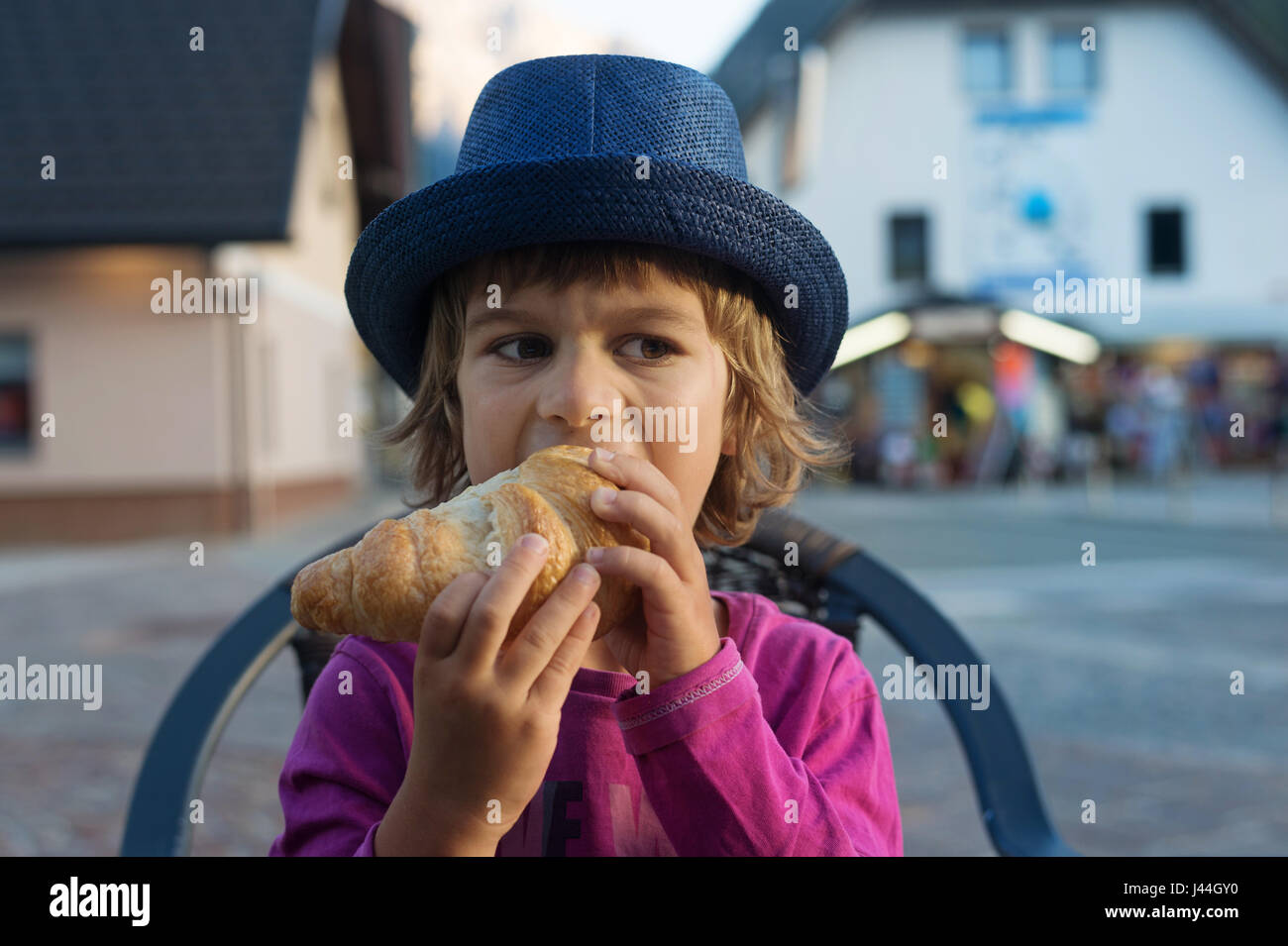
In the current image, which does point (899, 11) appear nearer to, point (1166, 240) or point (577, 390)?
point (1166, 240)

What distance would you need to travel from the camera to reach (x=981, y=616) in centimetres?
842

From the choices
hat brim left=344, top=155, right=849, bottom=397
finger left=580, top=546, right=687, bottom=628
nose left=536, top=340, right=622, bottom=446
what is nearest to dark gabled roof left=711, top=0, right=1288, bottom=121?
hat brim left=344, top=155, right=849, bottom=397

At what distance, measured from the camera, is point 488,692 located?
106 cm

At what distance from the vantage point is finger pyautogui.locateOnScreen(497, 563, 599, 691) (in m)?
1.05

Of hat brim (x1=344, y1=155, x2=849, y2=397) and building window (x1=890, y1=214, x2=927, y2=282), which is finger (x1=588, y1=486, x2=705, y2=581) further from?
building window (x1=890, y1=214, x2=927, y2=282)

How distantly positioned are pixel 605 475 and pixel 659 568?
12 cm

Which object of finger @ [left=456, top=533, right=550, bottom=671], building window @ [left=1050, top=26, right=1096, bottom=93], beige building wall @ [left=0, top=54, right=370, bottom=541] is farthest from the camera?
building window @ [left=1050, top=26, right=1096, bottom=93]

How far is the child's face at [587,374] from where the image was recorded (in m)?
1.32

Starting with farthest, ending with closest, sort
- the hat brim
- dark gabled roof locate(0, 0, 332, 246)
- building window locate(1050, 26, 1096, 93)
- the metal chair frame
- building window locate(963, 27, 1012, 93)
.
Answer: building window locate(1050, 26, 1096, 93) < building window locate(963, 27, 1012, 93) < dark gabled roof locate(0, 0, 332, 246) < the metal chair frame < the hat brim

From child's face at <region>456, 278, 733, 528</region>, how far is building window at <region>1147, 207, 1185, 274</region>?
2825 centimetres

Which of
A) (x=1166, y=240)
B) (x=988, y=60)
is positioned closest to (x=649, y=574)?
(x=988, y=60)
